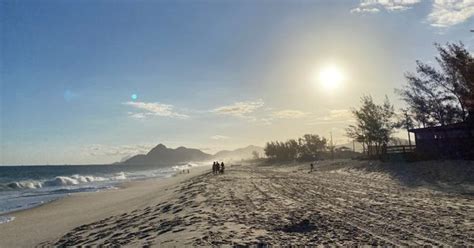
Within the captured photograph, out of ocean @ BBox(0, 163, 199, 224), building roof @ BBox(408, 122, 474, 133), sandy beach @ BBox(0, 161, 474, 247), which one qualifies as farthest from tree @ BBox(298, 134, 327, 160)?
sandy beach @ BBox(0, 161, 474, 247)

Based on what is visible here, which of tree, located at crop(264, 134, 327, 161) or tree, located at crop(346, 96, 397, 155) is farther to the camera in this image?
tree, located at crop(264, 134, 327, 161)

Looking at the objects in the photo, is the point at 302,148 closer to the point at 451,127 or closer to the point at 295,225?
the point at 451,127

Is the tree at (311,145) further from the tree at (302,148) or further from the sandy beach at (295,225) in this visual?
the sandy beach at (295,225)

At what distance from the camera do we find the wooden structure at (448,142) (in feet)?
101

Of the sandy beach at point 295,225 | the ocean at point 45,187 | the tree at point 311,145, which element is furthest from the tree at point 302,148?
the sandy beach at point 295,225

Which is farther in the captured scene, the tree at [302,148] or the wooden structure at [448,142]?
the tree at [302,148]

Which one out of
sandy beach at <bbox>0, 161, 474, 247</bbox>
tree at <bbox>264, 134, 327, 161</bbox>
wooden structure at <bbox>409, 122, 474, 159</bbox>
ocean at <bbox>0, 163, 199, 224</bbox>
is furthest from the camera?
tree at <bbox>264, 134, 327, 161</bbox>

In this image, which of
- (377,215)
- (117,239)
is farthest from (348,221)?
(117,239)

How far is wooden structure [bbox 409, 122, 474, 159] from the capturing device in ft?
101

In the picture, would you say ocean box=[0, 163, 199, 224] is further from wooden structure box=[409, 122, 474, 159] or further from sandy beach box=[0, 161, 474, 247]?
wooden structure box=[409, 122, 474, 159]

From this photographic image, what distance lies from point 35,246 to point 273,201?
8.59m

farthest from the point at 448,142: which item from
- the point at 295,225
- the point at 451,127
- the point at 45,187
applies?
the point at 45,187

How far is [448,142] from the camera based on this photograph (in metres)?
32.5

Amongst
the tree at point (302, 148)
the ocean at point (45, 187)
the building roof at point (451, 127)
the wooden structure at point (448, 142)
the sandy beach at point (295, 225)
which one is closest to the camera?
the sandy beach at point (295, 225)
